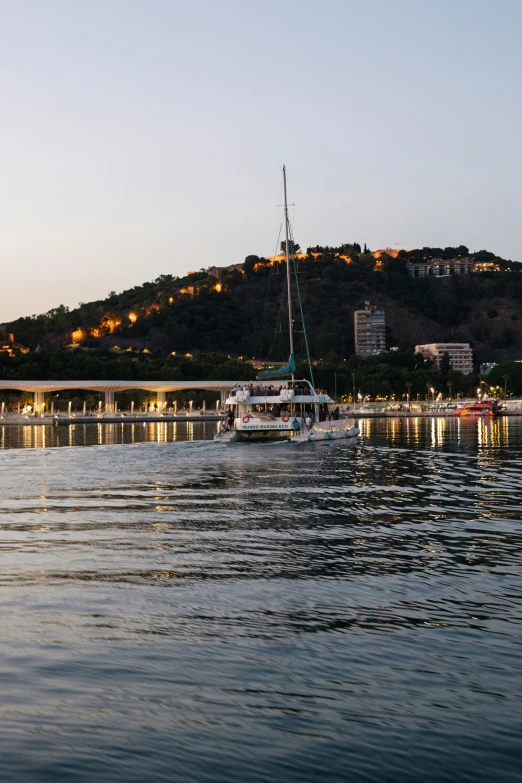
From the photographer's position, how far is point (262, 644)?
13.8 metres

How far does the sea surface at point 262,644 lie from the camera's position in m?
9.93

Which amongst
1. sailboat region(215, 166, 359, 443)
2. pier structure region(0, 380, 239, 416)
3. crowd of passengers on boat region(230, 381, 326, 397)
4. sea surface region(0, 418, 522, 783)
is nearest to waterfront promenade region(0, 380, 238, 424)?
pier structure region(0, 380, 239, 416)

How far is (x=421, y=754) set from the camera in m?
9.89

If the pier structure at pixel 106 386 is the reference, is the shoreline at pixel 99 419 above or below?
below

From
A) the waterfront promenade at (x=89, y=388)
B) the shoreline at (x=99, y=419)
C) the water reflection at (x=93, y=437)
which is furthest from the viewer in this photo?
the waterfront promenade at (x=89, y=388)

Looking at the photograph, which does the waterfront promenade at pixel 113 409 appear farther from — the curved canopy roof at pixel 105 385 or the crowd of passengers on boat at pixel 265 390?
the crowd of passengers on boat at pixel 265 390

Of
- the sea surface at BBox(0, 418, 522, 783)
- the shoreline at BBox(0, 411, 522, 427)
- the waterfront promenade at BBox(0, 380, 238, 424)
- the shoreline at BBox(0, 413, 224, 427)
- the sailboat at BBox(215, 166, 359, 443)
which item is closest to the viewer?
the sea surface at BBox(0, 418, 522, 783)

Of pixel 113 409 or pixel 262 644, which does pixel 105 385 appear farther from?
pixel 262 644

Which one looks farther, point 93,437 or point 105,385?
point 105,385

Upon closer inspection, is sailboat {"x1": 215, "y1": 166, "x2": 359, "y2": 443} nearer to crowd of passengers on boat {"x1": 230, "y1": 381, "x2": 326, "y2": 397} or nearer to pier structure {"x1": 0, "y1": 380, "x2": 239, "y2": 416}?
crowd of passengers on boat {"x1": 230, "y1": 381, "x2": 326, "y2": 397}

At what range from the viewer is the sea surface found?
993cm

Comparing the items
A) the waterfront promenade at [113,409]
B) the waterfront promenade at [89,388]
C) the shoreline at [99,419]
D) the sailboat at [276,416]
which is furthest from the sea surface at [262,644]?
the waterfront promenade at [89,388]

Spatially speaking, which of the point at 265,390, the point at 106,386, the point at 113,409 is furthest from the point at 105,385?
the point at 265,390

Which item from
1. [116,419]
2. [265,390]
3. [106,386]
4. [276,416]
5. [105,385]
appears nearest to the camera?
[265,390]
